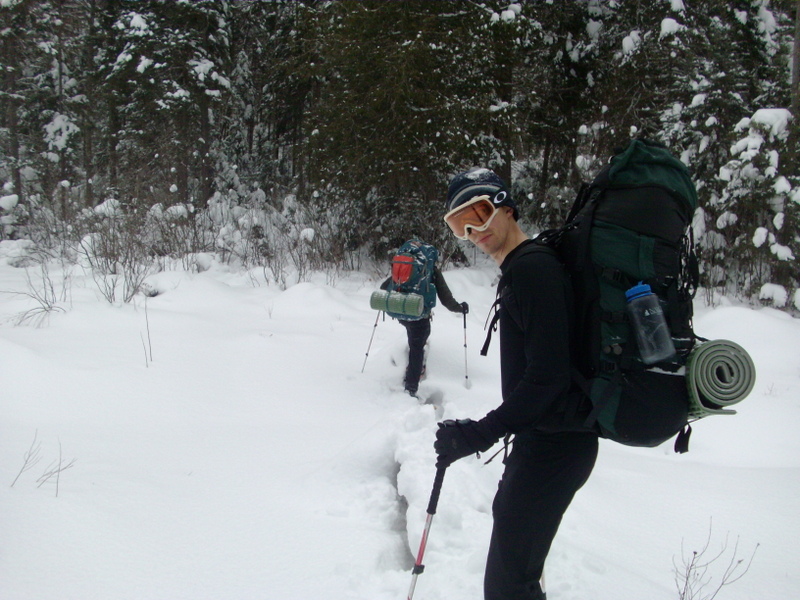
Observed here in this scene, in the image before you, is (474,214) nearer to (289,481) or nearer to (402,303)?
(289,481)

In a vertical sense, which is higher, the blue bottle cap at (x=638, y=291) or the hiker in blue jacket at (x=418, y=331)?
the blue bottle cap at (x=638, y=291)

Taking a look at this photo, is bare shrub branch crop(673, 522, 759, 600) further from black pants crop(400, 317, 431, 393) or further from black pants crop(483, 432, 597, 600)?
black pants crop(400, 317, 431, 393)

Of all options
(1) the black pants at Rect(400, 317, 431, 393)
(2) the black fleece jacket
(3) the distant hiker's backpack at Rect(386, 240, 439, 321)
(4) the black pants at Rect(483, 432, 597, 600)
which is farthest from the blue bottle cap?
(1) the black pants at Rect(400, 317, 431, 393)

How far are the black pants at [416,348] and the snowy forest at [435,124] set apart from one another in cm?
428

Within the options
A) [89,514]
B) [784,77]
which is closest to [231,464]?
[89,514]

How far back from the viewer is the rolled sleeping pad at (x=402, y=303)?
520 centimetres

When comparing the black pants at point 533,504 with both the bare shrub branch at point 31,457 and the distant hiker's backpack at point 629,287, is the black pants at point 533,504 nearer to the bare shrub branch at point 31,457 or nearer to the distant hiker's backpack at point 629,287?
the distant hiker's backpack at point 629,287

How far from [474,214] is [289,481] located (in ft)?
8.27

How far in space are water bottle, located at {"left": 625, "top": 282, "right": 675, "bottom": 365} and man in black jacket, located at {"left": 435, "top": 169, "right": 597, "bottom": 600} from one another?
0.21m

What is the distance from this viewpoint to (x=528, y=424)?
1.66 meters

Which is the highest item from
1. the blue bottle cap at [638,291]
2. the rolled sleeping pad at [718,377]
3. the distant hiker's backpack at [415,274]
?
the blue bottle cap at [638,291]

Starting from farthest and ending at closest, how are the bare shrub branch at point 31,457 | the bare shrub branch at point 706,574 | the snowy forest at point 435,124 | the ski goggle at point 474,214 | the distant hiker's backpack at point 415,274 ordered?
1. the snowy forest at point 435,124
2. the distant hiker's backpack at point 415,274
3. the bare shrub branch at point 31,457
4. the bare shrub branch at point 706,574
5. the ski goggle at point 474,214

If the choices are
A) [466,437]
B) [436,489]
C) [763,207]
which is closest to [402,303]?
[436,489]

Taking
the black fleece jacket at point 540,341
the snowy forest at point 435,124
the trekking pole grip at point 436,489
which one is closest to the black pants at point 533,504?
the black fleece jacket at point 540,341
